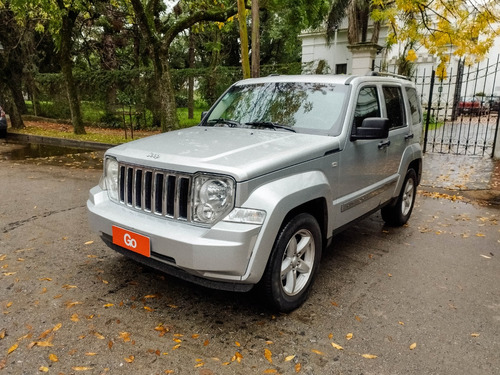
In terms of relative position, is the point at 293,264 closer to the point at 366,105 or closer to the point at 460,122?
the point at 366,105

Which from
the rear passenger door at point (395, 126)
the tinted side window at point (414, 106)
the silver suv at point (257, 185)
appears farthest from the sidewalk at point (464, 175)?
the silver suv at point (257, 185)

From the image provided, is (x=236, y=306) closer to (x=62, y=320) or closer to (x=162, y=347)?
(x=162, y=347)

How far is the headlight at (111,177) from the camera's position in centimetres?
353

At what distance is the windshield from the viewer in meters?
3.83

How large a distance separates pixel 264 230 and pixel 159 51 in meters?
10.3

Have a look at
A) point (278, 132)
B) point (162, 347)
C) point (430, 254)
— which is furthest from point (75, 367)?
point (430, 254)

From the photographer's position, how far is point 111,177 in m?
3.57

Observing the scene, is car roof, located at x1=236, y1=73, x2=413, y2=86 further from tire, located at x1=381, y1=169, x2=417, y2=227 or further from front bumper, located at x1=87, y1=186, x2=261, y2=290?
front bumper, located at x1=87, y1=186, x2=261, y2=290

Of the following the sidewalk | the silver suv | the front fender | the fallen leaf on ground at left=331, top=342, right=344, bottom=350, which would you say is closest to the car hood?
the silver suv

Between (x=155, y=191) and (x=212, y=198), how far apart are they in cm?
50

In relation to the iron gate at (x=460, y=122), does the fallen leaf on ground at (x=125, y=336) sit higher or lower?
lower

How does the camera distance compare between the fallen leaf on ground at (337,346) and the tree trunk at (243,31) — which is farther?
the tree trunk at (243,31)

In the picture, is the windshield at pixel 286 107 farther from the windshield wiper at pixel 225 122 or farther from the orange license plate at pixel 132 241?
the orange license plate at pixel 132 241

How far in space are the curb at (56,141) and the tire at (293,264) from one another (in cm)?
986
